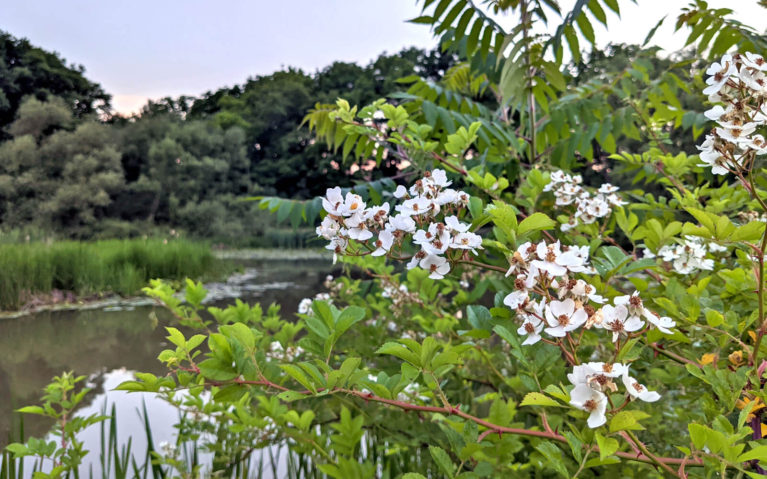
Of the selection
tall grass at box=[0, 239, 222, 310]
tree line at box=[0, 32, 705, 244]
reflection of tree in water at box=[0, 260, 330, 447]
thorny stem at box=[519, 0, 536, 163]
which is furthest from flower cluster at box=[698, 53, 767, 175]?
tree line at box=[0, 32, 705, 244]

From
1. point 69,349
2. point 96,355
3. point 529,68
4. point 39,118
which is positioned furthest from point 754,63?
point 39,118

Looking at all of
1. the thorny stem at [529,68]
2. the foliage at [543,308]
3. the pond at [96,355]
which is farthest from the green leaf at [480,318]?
the pond at [96,355]

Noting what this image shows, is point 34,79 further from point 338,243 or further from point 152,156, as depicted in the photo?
point 338,243

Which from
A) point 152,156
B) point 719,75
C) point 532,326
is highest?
point 152,156

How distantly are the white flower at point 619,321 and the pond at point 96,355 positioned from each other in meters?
2.06

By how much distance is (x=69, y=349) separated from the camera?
4418 mm

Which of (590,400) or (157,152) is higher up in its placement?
(157,152)

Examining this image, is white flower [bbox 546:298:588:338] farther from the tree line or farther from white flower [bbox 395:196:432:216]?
the tree line

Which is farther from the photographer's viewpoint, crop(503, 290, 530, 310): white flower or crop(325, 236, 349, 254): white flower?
crop(325, 236, 349, 254): white flower

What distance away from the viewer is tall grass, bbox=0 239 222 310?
6.16 metres

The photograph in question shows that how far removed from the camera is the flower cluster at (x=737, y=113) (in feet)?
2.12

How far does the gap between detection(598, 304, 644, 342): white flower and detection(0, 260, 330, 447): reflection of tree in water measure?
2985 mm

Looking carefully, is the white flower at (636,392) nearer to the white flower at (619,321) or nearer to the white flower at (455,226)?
the white flower at (619,321)

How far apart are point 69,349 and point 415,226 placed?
192 inches
